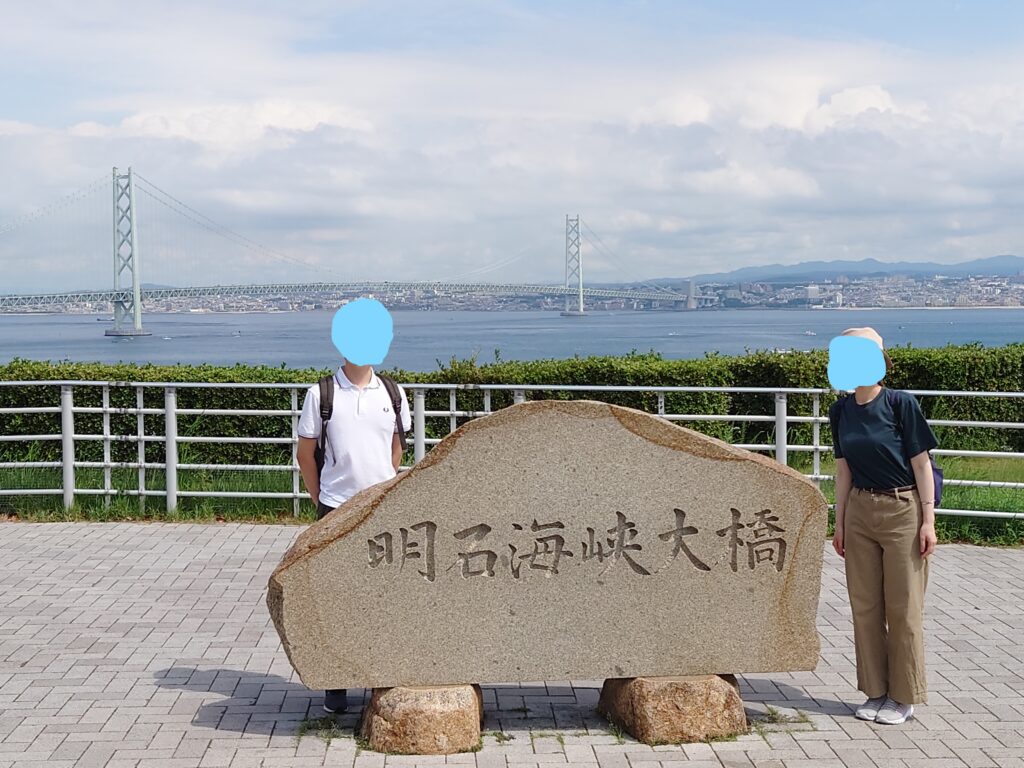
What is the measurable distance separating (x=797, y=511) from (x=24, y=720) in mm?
3319

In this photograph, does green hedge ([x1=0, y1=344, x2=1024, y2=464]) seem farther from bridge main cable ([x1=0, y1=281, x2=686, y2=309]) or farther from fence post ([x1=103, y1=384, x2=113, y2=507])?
bridge main cable ([x1=0, y1=281, x2=686, y2=309])

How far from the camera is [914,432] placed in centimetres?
464

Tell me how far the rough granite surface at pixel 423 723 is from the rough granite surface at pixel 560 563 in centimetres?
9

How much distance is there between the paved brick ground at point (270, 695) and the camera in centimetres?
444

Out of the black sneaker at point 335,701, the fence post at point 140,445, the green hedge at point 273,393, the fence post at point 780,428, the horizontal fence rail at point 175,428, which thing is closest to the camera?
Answer: the black sneaker at point 335,701

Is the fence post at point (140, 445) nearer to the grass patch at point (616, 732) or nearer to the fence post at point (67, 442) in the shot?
the fence post at point (67, 442)

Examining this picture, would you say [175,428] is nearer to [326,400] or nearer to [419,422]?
[419,422]

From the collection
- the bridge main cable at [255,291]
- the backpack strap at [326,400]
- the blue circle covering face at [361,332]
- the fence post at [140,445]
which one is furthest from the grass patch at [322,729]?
the bridge main cable at [255,291]

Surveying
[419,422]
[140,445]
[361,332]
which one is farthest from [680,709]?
[140,445]

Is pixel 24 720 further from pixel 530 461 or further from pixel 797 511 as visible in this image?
pixel 797 511

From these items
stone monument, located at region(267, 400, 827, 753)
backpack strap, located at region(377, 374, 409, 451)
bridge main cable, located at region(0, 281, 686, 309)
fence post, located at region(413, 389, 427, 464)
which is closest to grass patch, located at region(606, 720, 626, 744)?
stone monument, located at region(267, 400, 827, 753)

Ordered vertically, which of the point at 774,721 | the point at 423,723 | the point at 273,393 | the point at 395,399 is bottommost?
the point at 774,721

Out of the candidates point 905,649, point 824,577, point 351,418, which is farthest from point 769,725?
point 824,577

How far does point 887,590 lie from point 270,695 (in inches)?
108
